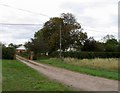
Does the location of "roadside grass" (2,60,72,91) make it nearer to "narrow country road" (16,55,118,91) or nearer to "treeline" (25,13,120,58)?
"narrow country road" (16,55,118,91)

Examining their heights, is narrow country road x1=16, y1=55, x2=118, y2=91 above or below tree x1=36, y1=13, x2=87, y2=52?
Result: below

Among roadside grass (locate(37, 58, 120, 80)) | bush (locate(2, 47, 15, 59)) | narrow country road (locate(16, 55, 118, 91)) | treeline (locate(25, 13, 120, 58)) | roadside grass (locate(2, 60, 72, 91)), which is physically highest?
treeline (locate(25, 13, 120, 58))

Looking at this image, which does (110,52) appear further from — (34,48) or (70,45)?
(34,48)

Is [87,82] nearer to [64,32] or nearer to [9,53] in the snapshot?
[9,53]

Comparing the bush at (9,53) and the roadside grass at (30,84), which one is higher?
the bush at (9,53)

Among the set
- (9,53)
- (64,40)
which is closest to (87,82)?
(9,53)

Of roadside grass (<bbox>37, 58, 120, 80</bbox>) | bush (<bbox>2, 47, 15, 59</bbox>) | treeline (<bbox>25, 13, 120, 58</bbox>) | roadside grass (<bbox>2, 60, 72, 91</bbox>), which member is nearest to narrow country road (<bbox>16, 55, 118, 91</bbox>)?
roadside grass (<bbox>2, 60, 72, 91</bbox>)

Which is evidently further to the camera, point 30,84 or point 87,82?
point 87,82

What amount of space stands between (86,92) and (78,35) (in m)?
76.0

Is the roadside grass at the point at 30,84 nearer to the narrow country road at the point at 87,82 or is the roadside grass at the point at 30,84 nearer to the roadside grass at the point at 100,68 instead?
the narrow country road at the point at 87,82

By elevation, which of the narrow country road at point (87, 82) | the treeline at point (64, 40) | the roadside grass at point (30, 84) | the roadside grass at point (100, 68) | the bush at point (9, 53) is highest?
the treeline at point (64, 40)

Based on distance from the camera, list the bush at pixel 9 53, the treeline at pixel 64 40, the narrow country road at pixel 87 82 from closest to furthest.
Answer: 1. the narrow country road at pixel 87 82
2. the bush at pixel 9 53
3. the treeline at pixel 64 40

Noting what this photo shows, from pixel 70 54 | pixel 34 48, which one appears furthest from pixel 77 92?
pixel 34 48

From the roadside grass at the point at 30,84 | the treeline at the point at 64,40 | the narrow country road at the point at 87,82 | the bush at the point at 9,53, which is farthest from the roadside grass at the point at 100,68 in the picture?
the treeline at the point at 64,40
